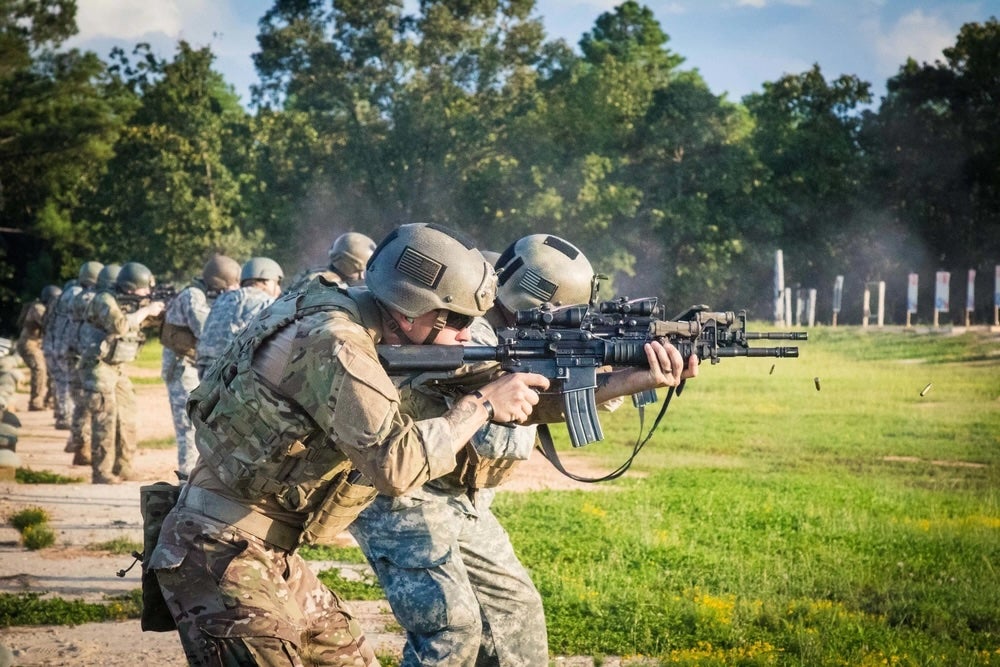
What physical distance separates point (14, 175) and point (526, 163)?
16972mm

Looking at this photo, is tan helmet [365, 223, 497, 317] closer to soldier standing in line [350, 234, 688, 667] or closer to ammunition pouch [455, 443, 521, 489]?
soldier standing in line [350, 234, 688, 667]

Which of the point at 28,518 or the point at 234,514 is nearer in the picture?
the point at 234,514

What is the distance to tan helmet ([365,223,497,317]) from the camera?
4.56 m

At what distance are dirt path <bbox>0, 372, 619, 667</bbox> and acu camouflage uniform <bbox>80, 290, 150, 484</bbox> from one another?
32 centimetres

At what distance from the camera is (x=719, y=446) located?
16.9 metres

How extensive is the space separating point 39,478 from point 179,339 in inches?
122

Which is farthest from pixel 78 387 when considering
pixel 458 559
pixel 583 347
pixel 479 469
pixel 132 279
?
pixel 583 347

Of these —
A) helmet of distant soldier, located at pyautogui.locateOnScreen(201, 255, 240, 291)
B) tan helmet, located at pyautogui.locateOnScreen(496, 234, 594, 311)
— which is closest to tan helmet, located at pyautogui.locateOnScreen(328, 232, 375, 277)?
helmet of distant soldier, located at pyautogui.locateOnScreen(201, 255, 240, 291)

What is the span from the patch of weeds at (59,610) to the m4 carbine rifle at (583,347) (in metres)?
4.08

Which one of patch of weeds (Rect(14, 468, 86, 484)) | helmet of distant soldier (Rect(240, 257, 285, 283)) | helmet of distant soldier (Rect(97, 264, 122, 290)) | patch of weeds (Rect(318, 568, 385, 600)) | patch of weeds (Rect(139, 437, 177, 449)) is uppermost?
helmet of distant soldier (Rect(240, 257, 285, 283))

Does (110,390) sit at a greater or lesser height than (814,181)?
lesser

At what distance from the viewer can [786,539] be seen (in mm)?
10219

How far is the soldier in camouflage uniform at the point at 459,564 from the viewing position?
201 inches

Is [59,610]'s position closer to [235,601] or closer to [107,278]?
[235,601]
